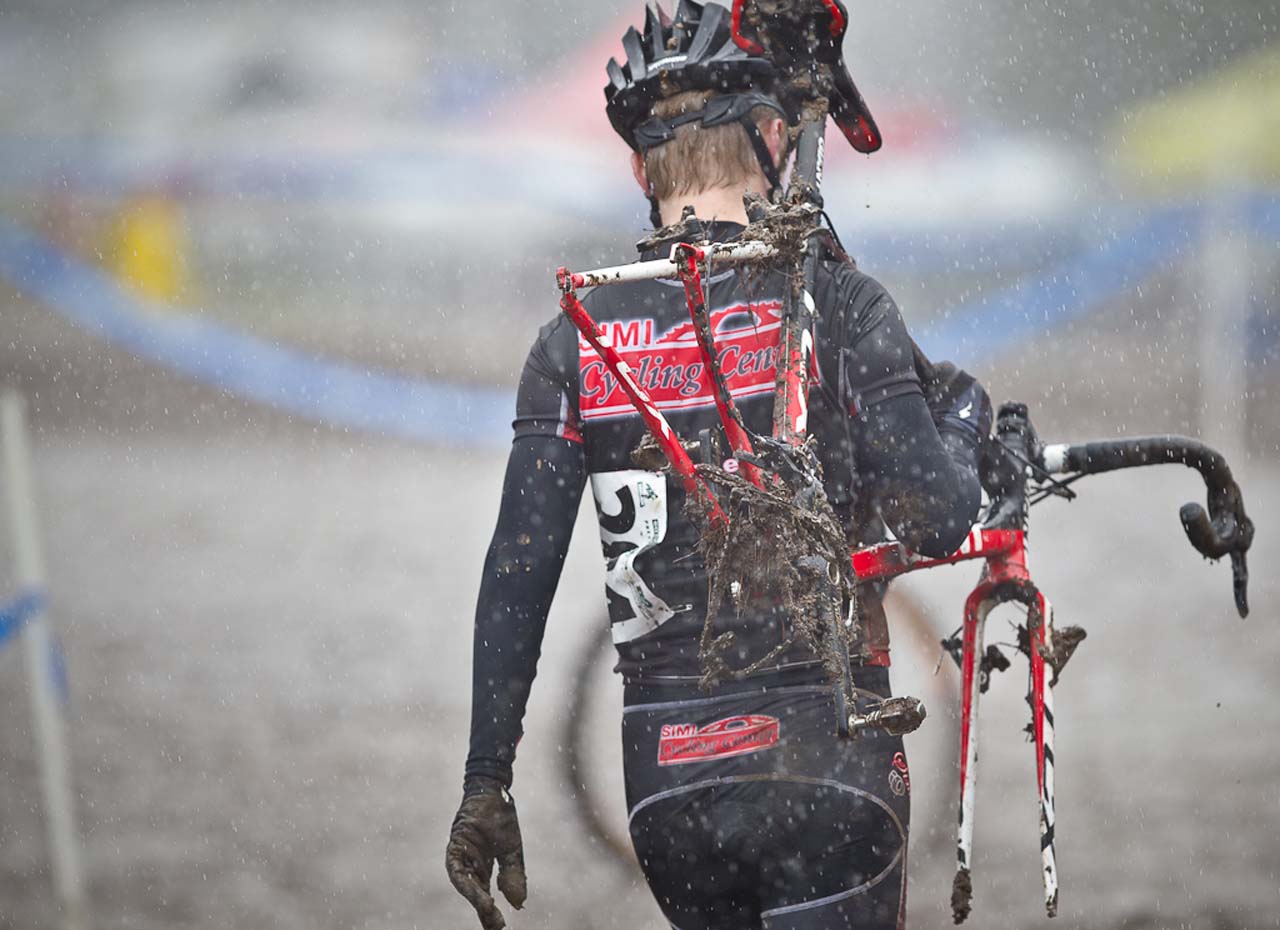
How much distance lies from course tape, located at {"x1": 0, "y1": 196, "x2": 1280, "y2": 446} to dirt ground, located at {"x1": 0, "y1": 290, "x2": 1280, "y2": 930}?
657 millimetres

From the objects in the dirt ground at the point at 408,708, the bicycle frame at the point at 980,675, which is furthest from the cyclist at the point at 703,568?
the dirt ground at the point at 408,708

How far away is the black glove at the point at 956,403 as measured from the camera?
8.77 feet

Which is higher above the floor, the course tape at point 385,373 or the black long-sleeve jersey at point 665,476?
the course tape at point 385,373

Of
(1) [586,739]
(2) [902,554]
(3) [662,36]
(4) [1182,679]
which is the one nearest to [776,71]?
(3) [662,36]

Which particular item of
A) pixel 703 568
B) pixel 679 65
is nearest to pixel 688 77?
pixel 679 65

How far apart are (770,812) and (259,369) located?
1340 centimetres

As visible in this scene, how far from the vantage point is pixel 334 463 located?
12.9 metres

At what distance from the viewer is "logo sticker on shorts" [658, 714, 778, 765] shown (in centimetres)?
243

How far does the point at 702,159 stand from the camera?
8.50ft

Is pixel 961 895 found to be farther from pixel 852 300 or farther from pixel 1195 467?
pixel 852 300

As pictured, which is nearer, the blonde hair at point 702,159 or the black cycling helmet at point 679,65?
the blonde hair at point 702,159

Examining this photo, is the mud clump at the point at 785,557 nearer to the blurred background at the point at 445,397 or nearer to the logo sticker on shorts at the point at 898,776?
the logo sticker on shorts at the point at 898,776

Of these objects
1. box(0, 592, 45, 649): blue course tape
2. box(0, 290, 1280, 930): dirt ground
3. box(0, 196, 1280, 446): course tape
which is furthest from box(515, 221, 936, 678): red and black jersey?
box(0, 196, 1280, 446): course tape

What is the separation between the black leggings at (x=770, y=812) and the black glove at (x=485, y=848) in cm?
21
